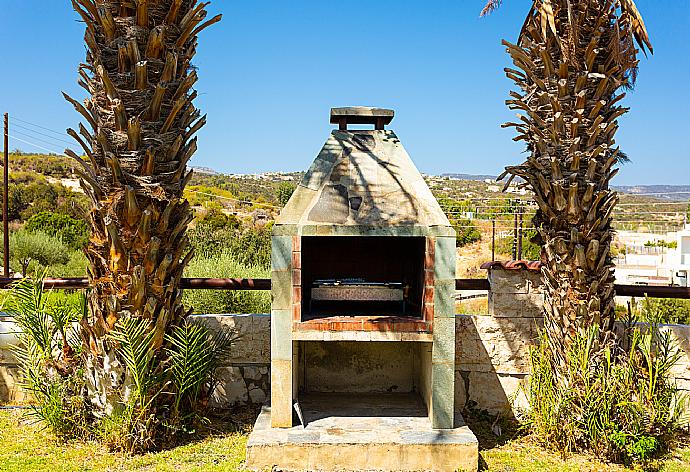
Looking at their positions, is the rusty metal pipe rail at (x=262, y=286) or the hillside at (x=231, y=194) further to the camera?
the hillside at (x=231, y=194)

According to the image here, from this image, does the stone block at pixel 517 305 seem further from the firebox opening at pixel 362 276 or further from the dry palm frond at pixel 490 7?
the dry palm frond at pixel 490 7

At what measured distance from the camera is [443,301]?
4.04m

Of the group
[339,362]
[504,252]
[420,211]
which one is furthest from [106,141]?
[504,252]

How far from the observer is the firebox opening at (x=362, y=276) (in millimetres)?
4445

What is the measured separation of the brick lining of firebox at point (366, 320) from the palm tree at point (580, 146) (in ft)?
3.12

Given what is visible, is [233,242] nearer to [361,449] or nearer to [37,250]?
[37,250]

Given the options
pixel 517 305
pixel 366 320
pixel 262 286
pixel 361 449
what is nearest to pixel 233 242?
pixel 262 286

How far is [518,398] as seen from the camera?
4867 mm

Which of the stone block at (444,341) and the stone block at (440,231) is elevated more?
the stone block at (440,231)

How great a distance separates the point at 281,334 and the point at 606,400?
2282 millimetres

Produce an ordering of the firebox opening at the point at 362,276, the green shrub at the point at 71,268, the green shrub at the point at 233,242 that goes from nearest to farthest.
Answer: the firebox opening at the point at 362,276 < the green shrub at the point at 233,242 < the green shrub at the point at 71,268

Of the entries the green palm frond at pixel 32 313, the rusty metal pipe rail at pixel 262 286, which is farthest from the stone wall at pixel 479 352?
the green palm frond at pixel 32 313

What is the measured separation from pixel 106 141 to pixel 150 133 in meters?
0.30

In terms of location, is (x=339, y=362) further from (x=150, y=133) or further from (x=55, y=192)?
(x=55, y=192)
